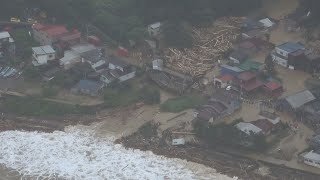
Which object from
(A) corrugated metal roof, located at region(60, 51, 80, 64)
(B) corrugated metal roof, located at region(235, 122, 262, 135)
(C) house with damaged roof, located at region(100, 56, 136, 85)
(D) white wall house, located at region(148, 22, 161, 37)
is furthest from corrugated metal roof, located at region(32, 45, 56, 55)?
(B) corrugated metal roof, located at region(235, 122, 262, 135)

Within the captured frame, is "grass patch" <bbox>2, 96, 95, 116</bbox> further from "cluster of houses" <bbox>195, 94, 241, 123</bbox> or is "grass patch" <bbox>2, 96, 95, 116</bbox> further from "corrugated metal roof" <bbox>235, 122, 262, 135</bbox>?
"corrugated metal roof" <bbox>235, 122, 262, 135</bbox>

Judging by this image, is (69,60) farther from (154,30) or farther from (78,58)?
(154,30)

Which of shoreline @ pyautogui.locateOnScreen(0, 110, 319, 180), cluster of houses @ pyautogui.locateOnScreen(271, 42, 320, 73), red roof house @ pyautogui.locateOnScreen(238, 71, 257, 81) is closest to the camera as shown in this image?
shoreline @ pyautogui.locateOnScreen(0, 110, 319, 180)

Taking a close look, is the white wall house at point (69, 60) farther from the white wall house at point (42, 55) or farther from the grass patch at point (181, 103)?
the grass patch at point (181, 103)

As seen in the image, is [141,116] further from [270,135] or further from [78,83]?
[270,135]

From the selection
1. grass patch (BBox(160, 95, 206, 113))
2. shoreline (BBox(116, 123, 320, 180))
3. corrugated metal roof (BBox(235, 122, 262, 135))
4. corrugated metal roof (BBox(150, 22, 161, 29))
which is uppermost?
corrugated metal roof (BBox(150, 22, 161, 29))

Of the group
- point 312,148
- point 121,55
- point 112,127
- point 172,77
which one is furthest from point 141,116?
point 312,148
